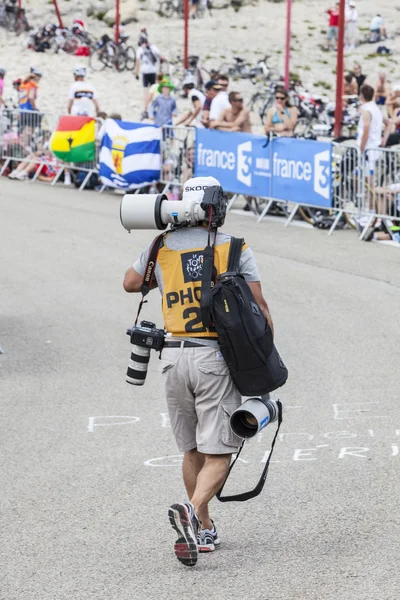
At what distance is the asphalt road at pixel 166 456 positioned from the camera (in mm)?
5387

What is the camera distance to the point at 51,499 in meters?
6.55

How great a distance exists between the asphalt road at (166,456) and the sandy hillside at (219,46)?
26.5 metres

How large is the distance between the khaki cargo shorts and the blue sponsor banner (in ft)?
35.7

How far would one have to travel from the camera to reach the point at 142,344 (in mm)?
5602

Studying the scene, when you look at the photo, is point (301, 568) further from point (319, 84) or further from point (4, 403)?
point (319, 84)

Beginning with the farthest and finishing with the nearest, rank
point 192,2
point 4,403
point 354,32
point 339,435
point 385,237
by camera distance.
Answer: point 192,2 < point 354,32 < point 385,237 < point 4,403 < point 339,435

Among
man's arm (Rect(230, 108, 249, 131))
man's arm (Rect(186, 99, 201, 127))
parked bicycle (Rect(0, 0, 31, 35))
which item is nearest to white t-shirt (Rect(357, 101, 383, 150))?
man's arm (Rect(230, 108, 249, 131))

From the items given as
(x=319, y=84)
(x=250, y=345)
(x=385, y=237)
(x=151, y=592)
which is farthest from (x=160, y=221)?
(x=319, y=84)

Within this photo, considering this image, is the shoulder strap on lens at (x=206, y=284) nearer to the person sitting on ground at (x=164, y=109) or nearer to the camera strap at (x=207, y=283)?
the camera strap at (x=207, y=283)

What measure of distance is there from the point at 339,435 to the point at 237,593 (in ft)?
9.02

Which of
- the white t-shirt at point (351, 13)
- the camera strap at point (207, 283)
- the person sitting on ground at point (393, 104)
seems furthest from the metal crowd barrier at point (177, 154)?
the white t-shirt at point (351, 13)

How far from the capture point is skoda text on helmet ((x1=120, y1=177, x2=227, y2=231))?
18.0 ft

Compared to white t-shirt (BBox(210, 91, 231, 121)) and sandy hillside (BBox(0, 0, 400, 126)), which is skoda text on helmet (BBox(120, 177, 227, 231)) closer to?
white t-shirt (BBox(210, 91, 231, 121))

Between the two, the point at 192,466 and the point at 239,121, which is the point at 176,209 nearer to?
the point at 192,466
